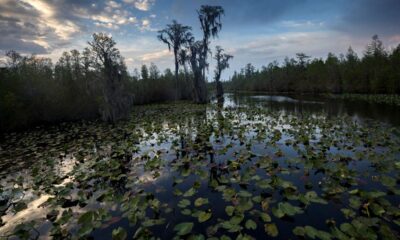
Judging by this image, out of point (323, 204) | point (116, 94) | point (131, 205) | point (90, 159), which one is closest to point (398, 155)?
point (323, 204)

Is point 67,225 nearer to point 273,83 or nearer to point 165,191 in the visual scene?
point 165,191

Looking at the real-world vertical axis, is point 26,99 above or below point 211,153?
above

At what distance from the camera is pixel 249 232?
318 cm

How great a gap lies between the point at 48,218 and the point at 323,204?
5.23 metres

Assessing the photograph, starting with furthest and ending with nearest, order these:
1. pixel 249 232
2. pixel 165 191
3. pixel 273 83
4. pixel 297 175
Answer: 1. pixel 273 83
2. pixel 297 175
3. pixel 165 191
4. pixel 249 232

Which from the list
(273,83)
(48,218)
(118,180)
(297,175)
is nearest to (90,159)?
(118,180)

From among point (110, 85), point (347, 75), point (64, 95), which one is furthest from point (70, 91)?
point (347, 75)

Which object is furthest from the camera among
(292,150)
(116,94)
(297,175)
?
(116,94)

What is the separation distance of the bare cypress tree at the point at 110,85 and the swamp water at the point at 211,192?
8.63 meters

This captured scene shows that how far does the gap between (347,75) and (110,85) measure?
42955 mm

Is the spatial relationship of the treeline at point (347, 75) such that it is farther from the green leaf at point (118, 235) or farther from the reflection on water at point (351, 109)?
the green leaf at point (118, 235)

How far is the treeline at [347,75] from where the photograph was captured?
31.1 m

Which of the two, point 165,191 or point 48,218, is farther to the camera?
point 165,191

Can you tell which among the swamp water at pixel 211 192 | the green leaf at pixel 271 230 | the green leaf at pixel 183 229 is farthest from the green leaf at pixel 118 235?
the green leaf at pixel 271 230
